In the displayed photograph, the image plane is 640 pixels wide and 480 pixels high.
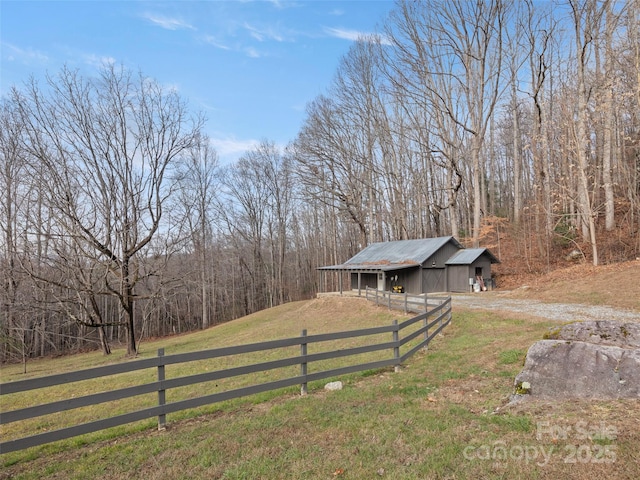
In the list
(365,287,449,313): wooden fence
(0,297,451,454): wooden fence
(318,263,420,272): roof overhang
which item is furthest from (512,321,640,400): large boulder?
(318,263,420,272): roof overhang

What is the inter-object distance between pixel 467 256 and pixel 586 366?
842 inches

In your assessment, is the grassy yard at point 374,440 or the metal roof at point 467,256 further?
the metal roof at point 467,256

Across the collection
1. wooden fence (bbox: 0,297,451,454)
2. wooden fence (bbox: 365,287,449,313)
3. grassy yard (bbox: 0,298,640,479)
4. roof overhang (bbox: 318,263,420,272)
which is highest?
roof overhang (bbox: 318,263,420,272)

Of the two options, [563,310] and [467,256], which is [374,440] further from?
[467,256]

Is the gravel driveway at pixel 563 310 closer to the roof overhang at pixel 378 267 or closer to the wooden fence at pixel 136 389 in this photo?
the roof overhang at pixel 378 267

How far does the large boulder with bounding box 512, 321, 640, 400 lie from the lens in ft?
13.7

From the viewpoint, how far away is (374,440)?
3938mm

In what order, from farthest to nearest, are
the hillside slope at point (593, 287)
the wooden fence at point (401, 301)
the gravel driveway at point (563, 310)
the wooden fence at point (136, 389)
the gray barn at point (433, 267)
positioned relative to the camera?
the gray barn at point (433, 267)
the wooden fence at point (401, 301)
the hillside slope at point (593, 287)
the gravel driveway at point (563, 310)
the wooden fence at point (136, 389)

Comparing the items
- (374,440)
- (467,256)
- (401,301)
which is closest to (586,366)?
(374,440)

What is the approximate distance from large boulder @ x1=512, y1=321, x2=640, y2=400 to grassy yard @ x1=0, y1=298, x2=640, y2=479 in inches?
10.6

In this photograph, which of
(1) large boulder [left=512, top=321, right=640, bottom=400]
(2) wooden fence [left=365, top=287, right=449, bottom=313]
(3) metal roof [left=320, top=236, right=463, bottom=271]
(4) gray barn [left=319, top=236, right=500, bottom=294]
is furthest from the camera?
(3) metal roof [left=320, top=236, right=463, bottom=271]

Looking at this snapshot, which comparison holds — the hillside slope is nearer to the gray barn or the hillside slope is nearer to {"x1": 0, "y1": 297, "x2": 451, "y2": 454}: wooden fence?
the gray barn

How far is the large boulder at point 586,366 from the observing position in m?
4.17

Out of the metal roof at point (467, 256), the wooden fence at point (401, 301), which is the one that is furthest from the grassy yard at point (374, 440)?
the metal roof at point (467, 256)
